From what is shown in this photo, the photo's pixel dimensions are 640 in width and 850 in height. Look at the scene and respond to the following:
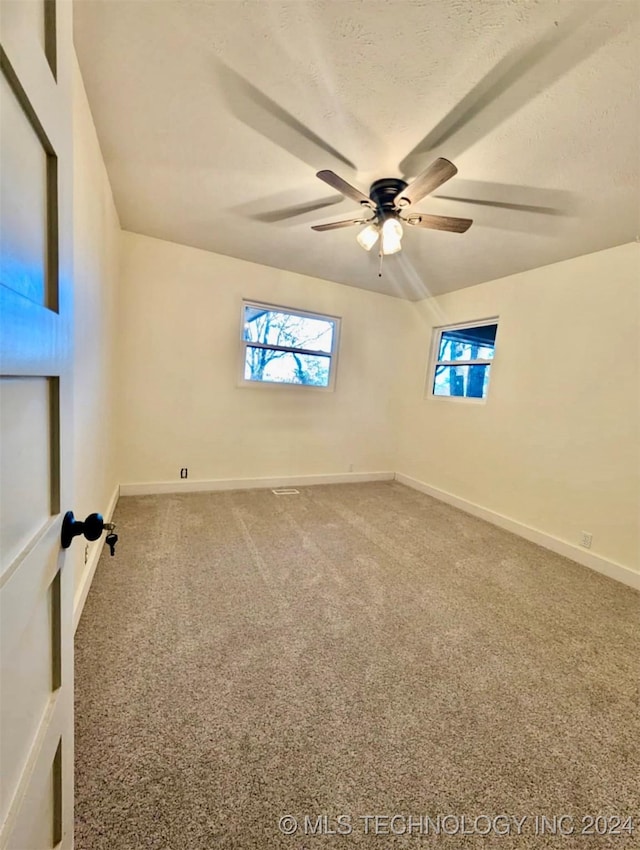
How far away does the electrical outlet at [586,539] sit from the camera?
2.75 metres

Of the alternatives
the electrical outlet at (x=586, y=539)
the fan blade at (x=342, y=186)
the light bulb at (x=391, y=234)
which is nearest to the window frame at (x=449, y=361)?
the electrical outlet at (x=586, y=539)

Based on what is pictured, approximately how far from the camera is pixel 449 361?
166 inches

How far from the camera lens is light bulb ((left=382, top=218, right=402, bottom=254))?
6.75 feet

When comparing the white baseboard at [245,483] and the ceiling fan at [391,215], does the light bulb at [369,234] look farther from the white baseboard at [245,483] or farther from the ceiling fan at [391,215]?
the white baseboard at [245,483]

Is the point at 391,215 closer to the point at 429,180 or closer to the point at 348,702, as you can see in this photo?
the point at 429,180

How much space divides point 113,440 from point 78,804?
2.63m

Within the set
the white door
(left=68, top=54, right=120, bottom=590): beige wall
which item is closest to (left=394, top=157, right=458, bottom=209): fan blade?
the white door

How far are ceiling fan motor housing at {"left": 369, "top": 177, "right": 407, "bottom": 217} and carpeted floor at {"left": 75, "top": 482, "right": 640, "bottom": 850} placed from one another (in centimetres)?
240

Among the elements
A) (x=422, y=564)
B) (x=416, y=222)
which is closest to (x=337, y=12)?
(x=416, y=222)

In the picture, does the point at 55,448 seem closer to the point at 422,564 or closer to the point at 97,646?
the point at 97,646

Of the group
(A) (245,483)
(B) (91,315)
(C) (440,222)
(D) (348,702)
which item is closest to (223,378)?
(A) (245,483)

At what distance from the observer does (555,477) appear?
300 centimetres

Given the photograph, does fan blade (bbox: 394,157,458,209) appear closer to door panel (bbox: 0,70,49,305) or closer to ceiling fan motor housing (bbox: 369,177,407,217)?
ceiling fan motor housing (bbox: 369,177,407,217)

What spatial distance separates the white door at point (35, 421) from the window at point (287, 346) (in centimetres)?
314
